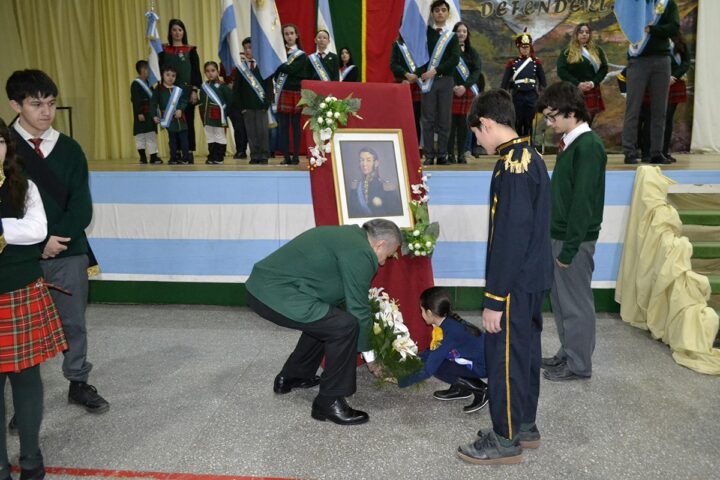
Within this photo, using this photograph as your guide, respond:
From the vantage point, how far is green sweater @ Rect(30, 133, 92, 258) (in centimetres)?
289

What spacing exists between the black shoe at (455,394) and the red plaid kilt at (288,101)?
436 centimetres

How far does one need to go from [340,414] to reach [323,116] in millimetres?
1796

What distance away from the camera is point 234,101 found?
8383 millimetres

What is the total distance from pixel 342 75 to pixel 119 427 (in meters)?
7.08

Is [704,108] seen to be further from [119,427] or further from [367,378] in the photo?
[119,427]

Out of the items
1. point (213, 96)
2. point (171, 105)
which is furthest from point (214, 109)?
point (171, 105)

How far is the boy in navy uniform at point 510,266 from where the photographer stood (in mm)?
2373

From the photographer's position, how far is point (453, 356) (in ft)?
10.6

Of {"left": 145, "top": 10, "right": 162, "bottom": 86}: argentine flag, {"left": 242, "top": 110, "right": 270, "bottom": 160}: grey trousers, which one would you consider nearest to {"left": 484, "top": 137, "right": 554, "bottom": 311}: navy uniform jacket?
{"left": 242, "top": 110, "right": 270, "bottom": 160}: grey trousers

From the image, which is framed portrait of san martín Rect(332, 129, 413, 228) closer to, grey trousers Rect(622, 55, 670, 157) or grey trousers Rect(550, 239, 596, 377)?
grey trousers Rect(550, 239, 596, 377)

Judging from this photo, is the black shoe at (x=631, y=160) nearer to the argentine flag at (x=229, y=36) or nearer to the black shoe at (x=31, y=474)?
the argentine flag at (x=229, y=36)

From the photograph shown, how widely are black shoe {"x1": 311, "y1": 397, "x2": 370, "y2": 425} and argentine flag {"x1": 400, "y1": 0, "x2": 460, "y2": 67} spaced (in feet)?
15.5

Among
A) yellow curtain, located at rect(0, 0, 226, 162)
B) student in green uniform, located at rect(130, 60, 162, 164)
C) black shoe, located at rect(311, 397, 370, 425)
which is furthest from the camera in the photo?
yellow curtain, located at rect(0, 0, 226, 162)

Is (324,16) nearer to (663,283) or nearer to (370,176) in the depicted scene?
(370,176)
